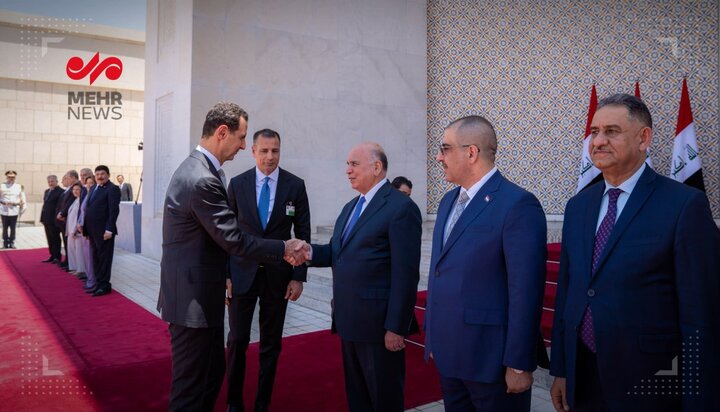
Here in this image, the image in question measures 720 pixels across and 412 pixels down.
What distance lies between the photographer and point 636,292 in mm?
1619

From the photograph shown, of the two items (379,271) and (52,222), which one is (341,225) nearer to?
(379,271)

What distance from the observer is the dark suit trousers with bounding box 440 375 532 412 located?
187 cm

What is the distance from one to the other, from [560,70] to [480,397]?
7.15 meters

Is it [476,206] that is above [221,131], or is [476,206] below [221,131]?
below

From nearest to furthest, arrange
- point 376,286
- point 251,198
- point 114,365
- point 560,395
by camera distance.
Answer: point 560,395 < point 376,286 < point 251,198 < point 114,365

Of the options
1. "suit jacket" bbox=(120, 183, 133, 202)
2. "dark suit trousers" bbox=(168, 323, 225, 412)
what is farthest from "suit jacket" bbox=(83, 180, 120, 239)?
"suit jacket" bbox=(120, 183, 133, 202)

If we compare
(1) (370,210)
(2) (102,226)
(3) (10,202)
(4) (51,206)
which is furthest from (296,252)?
(3) (10,202)

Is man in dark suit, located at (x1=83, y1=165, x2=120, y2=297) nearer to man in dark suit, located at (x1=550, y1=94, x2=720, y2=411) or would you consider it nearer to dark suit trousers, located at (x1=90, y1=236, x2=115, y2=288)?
dark suit trousers, located at (x1=90, y1=236, x2=115, y2=288)

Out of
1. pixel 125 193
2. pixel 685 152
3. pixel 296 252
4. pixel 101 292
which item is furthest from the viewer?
pixel 125 193

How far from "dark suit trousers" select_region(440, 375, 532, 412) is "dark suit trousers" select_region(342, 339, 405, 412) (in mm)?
447

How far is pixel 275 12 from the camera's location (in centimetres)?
858

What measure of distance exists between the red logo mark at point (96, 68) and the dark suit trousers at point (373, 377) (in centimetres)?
2086

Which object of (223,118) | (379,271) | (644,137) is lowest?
(379,271)

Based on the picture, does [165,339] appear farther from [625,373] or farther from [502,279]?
[625,373]
